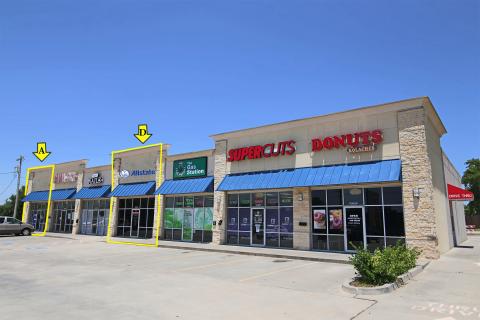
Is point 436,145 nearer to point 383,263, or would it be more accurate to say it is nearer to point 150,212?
point 383,263

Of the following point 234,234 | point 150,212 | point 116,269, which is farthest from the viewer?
point 150,212

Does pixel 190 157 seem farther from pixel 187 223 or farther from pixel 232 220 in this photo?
pixel 232 220

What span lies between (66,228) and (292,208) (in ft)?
81.2

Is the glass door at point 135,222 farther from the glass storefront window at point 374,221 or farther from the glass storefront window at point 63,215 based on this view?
the glass storefront window at point 374,221

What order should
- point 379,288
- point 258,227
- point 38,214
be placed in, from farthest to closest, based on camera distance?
point 38,214 → point 258,227 → point 379,288

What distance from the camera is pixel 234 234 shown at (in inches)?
888

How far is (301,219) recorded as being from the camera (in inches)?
770

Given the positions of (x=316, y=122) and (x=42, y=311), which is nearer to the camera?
(x=42, y=311)

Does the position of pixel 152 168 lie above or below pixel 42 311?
above

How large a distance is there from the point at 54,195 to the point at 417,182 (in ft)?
107

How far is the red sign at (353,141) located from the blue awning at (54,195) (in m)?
25.1

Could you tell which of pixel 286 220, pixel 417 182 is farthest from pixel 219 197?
pixel 417 182

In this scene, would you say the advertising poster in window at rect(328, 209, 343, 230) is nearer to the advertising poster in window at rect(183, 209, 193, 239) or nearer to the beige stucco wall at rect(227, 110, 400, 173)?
the beige stucco wall at rect(227, 110, 400, 173)

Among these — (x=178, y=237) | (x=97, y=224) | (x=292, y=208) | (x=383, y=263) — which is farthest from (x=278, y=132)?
(x=97, y=224)
